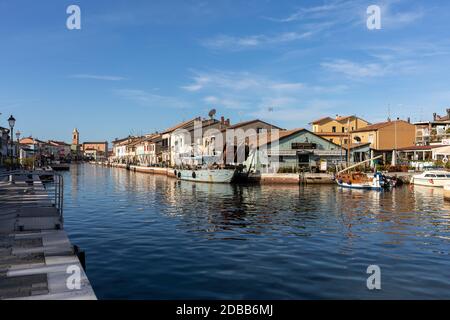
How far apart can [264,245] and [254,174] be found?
147 feet

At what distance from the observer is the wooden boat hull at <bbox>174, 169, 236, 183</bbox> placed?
6134cm

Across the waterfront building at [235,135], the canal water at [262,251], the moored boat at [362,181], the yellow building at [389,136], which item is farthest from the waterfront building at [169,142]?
the canal water at [262,251]

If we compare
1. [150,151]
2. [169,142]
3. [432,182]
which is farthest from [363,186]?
[150,151]

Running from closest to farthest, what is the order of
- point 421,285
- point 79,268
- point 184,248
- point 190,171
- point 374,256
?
point 79,268 → point 421,285 → point 374,256 → point 184,248 → point 190,171

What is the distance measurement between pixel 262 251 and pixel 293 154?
50.9 meters

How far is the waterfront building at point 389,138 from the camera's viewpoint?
80562mm

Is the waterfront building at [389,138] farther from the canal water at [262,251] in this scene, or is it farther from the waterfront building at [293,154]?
the canal water at [262,251]

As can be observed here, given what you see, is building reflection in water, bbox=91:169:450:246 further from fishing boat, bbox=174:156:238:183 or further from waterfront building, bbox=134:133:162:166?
waterfront building, bbox=134:133:162:166

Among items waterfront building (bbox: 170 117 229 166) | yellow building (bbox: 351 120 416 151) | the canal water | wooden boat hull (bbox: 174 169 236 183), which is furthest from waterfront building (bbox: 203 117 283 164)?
the canal water
